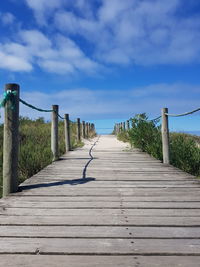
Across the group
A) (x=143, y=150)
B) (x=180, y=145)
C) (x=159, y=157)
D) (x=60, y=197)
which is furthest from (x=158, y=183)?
(x=143, y=150)

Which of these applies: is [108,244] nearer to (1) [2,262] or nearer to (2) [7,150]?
(1) [2,262]

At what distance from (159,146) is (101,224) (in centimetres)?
496

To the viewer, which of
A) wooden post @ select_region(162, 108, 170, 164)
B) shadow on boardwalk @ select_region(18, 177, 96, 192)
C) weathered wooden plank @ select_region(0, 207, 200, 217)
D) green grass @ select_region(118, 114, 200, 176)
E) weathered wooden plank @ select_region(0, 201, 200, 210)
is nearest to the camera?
weathered wooden plank @ select_region(0, 207, 200, 217)

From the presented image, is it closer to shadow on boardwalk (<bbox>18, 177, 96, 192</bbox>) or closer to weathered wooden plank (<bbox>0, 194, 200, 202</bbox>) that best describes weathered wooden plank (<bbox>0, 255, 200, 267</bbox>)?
weathered wooden plank (<bbox>0, 194, 200, 202</bbox>)

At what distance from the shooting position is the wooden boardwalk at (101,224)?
5.29 feet

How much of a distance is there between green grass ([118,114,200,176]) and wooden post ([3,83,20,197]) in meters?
4.15

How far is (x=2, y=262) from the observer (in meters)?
1.56

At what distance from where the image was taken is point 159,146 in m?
6.80

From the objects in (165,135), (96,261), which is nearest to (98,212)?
(96,261)

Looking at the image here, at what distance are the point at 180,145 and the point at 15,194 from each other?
201 inches

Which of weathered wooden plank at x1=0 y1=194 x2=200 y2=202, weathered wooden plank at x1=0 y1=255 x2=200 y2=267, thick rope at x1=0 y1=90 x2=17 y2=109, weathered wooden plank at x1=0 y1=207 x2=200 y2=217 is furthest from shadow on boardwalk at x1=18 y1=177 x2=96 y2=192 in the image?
weathered wooden plank at x1=0 y1=255 x2=200 y2=267

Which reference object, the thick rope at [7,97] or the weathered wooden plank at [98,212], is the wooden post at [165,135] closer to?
the weathered wooden plank at [98,212]

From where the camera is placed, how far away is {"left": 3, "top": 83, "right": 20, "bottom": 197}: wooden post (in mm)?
3205

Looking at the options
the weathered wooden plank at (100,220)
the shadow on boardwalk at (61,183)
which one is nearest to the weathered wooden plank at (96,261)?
the weathered wooden plank at (100,220)
